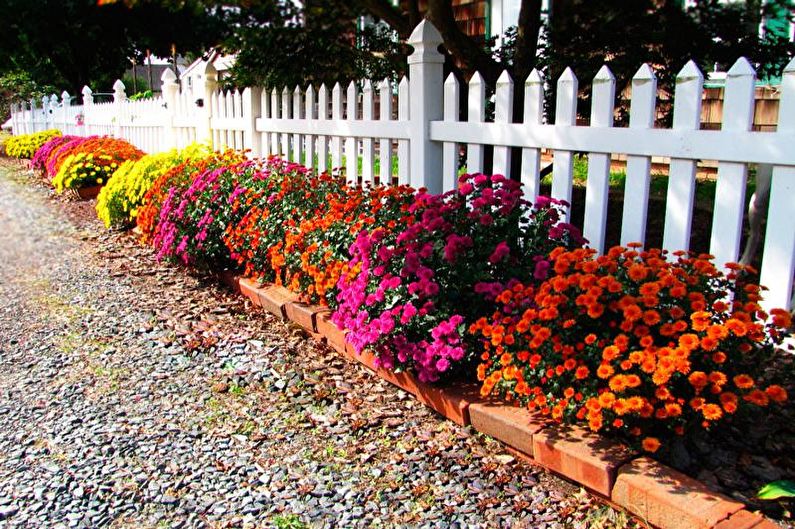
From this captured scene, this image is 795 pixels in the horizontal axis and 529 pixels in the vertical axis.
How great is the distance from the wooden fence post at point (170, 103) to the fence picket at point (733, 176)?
7080 millimetres

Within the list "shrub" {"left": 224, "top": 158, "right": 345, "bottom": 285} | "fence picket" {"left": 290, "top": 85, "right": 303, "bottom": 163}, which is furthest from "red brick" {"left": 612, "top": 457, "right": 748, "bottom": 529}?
"fence picket" {"left": 290, "top": 85, "right": 303, "bottom": 163}

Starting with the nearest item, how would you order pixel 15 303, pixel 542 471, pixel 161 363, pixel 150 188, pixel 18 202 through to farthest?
pixel 542 471
pixel 161 363
pixel 15 303
pixel 150 188
pixel 18 202

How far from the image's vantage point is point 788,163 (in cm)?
261

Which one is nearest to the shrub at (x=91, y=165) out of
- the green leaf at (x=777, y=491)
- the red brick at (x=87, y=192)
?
the red brick at (x=87, y=192)

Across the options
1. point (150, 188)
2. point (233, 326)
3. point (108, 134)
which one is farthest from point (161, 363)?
point (108, 134)

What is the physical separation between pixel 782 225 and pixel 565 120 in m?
1.05

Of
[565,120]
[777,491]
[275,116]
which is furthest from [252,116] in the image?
[777,491]

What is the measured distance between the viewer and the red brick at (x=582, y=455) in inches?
90.0

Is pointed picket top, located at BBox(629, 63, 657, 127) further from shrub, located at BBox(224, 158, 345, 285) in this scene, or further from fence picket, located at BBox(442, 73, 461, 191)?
shrub, located at BBox(224, 158, 345, 285)

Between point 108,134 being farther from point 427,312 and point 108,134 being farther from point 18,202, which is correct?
point 427,312

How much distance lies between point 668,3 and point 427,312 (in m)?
3.06

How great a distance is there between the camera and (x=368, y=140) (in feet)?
15.9

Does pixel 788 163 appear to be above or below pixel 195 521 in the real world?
above

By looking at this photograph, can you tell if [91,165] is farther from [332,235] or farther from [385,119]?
[332,235]
